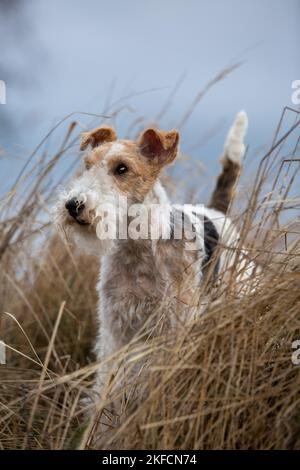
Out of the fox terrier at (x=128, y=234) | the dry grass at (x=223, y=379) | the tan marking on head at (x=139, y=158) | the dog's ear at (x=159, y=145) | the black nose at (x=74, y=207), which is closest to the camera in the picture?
the dry grass at (x=223, y=379)

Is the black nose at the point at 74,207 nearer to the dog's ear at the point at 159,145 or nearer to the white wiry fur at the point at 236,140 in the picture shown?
the dog's ear at the point at 159,145

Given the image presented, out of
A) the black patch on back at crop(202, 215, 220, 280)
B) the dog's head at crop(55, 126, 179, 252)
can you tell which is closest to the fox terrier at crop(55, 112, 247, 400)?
the dog's head at crop(55, 126, 179, 252)

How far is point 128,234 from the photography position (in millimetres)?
3266

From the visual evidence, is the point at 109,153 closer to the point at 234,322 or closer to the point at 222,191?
the point at 234,322

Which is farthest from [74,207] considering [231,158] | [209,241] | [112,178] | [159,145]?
[231,158]

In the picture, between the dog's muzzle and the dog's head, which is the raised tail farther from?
the dog's muzzle

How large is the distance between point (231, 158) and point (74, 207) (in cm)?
200

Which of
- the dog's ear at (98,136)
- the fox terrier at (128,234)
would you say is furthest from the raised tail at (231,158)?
the dog's ear at (98,136)

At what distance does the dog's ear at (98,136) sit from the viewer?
11.6 feet

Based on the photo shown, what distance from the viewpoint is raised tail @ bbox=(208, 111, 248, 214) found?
4.57 meters

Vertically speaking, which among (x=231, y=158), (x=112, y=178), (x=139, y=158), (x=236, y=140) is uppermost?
(x=236, y=140)

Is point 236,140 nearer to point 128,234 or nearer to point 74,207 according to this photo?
point 128,234
